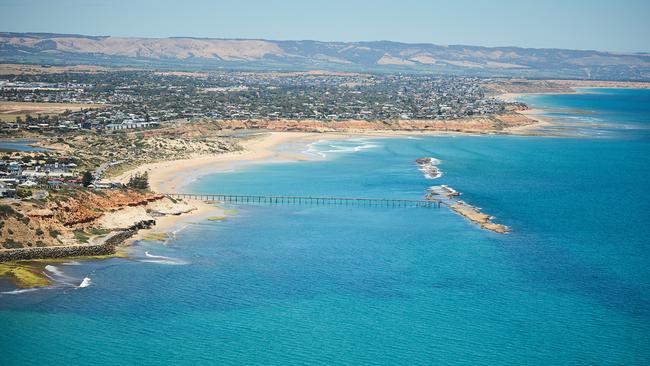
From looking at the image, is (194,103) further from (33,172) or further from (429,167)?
(33,172)

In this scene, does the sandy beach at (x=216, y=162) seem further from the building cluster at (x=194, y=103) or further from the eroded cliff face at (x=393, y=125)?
the building cluster at (x=194, y=103)

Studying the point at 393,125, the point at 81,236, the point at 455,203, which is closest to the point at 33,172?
the point at 81,236

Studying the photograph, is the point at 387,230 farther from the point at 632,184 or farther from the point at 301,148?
the point at 301,148

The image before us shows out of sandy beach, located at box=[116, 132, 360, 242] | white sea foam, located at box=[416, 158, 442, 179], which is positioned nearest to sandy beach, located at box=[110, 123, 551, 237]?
sandy beach, located at box=[116, 132, 360, 242]

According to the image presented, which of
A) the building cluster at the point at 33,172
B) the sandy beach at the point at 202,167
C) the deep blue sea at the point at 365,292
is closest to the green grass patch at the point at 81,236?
the deep blue sea at the point at 365,292

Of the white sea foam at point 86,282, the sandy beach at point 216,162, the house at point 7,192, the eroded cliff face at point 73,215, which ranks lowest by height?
the sandy beach at point 216,162

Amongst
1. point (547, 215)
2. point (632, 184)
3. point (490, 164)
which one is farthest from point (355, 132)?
point (547, 215)

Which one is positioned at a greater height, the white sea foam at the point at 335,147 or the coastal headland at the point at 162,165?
the coastal headland at the point at 162,165
